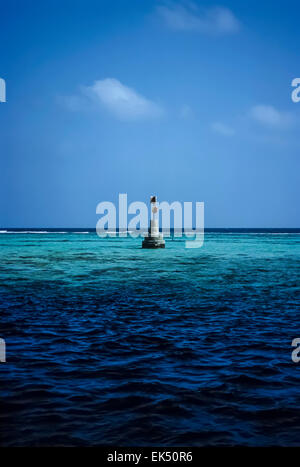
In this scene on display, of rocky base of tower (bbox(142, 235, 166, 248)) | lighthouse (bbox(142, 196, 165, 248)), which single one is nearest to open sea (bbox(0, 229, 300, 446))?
lighthouse (bbox(142, 196, 165, 248))

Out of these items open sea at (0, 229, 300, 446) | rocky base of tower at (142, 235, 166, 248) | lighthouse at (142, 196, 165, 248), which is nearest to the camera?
open sea at (0, 229, 300, 446)

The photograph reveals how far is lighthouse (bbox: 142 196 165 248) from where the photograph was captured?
49.0 m

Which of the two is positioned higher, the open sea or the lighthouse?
the lighthouse

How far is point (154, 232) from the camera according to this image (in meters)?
52.5

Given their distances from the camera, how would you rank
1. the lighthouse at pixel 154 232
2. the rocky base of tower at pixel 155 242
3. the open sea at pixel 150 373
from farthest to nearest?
the rocky base of tower at pixel 155 242 → the lighthouse at pixel 154 232 → the open sea at pixel 150 373

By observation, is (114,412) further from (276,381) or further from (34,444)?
(276,381)

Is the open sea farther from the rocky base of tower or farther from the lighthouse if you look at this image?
the rocky base of tower

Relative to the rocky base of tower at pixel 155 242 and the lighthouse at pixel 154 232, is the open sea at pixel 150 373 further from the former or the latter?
the rocky base of tower at pixel 155 242

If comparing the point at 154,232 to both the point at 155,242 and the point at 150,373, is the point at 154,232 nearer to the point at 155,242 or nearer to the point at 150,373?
the point at 155,242

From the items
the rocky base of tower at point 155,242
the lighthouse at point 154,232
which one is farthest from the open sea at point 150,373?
the rocky base of tower at point 155,242

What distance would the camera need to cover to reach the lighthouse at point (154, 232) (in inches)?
1929

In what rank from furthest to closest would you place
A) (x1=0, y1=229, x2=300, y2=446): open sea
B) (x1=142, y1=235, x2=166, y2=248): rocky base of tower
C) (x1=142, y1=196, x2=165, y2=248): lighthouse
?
(x1=142, y1=235, x2=166, y2=248): rocky base of tower, (x1=142, y1=196, x2=165, y2=248): lighthouse, (x1=0, y1=229, x2=300, y2=446): open sea

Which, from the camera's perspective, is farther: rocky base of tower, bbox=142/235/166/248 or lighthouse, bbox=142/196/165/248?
rocky base of tower, bbox=142/235/166/248
